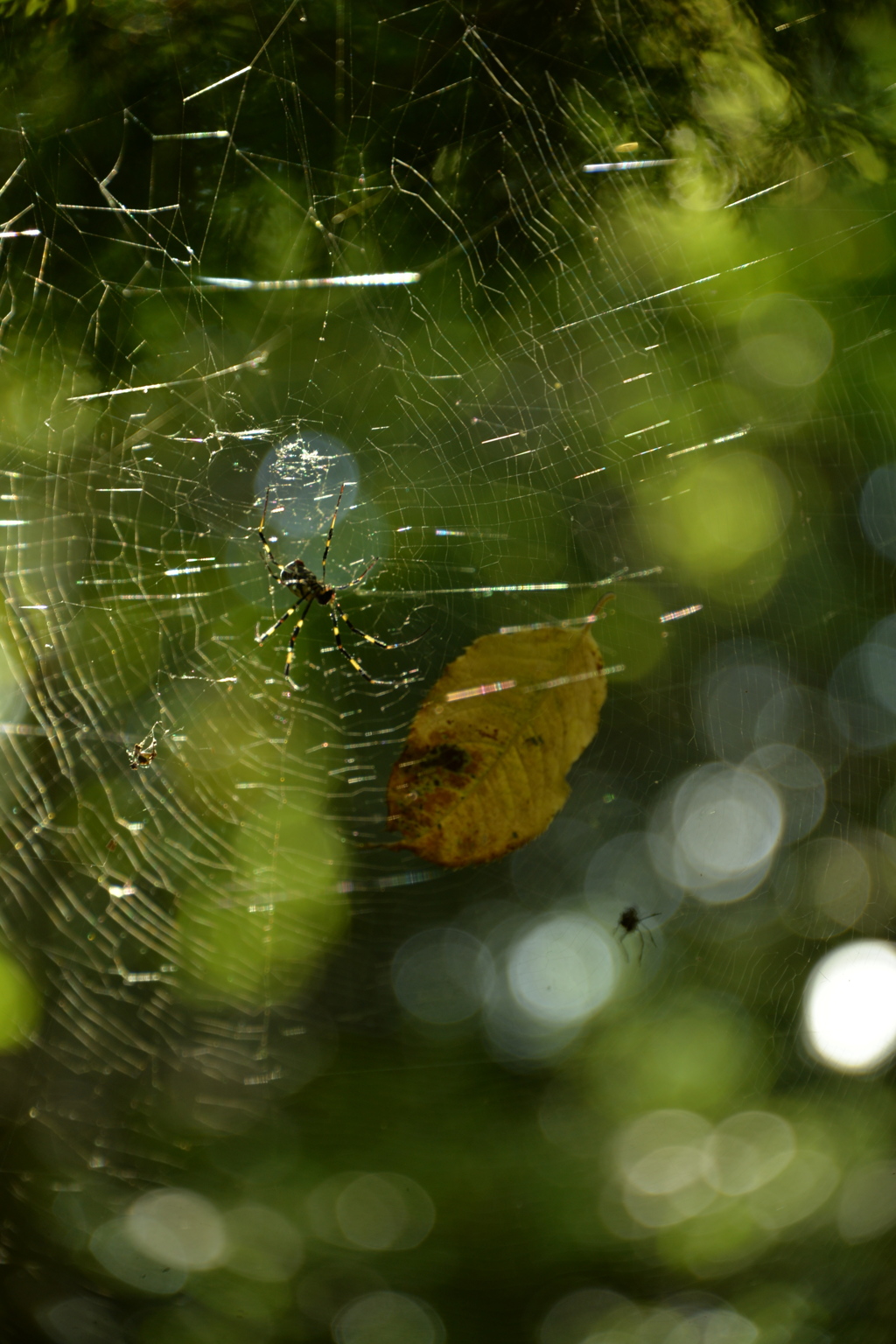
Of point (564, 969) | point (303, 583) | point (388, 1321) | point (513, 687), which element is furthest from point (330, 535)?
point (388, 1321)

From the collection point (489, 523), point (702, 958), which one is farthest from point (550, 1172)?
point (489, 523)

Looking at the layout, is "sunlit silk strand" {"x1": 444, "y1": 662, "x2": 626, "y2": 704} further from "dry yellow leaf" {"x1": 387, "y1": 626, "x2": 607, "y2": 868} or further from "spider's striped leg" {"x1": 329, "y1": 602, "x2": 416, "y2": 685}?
"spider's striped leg" {"x1": 329, "y1": 602, "x2": 416, "y2": 685}

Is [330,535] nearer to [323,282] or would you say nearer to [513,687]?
[323,282]

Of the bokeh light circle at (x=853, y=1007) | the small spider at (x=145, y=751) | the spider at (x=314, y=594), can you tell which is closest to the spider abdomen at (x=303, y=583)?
the spider at (x=314, y=594)

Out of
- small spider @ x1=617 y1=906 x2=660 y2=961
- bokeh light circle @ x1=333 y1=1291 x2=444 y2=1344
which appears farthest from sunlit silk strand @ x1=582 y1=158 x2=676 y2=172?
bokeh light circle @ x1=333 y1=1291 x2=444 y2=1344

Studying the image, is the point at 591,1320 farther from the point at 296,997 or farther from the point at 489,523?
the point at 489,523

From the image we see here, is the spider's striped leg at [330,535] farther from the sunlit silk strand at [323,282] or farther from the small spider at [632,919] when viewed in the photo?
the small spider at [632,919]
